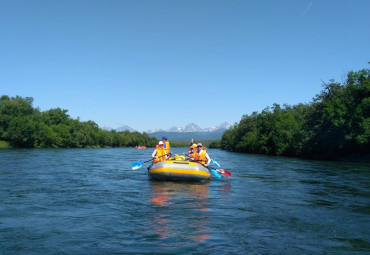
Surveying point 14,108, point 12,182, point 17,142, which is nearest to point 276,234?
point 12,182

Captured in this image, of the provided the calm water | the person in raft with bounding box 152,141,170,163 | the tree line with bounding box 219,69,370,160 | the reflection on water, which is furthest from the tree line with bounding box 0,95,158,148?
the reflection on water

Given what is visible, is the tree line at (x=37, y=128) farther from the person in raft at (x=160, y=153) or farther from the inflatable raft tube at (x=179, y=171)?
the inflatable raft tube at (x=179, y=171)

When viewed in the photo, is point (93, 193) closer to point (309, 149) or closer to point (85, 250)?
point (85, 250)

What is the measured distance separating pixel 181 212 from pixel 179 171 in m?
5.53

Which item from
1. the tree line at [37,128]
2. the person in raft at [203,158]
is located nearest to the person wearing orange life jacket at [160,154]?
the person in raft at [203,158]

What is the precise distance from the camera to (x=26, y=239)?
6109mm

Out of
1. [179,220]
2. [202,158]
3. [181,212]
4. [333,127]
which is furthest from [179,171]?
[333,127]

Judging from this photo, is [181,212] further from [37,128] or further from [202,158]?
[37,128]

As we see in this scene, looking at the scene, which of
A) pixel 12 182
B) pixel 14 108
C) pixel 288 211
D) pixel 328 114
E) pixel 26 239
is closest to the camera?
pixel 26 239

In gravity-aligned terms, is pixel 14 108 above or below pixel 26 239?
above

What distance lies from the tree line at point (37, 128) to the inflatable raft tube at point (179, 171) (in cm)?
6167

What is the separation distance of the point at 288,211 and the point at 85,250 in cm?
585

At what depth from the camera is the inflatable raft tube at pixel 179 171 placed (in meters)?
14.1

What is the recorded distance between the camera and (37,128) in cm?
7106
